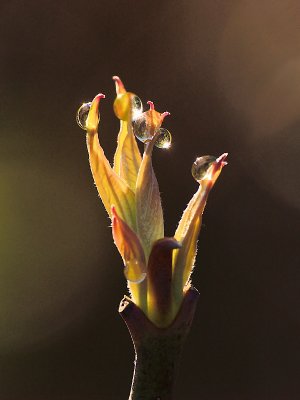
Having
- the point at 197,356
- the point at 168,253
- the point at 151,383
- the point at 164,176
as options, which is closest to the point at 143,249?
the point at 168,253

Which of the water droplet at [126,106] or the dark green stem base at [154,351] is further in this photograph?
the water droplet at [126,106]

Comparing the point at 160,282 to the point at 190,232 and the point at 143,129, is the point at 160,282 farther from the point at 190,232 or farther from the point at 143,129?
the point at 143,129

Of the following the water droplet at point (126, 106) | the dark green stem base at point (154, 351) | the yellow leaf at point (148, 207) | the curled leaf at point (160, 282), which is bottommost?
the dark green stem base at point (154, 351)

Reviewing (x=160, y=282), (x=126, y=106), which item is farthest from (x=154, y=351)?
(x=126, y=106)

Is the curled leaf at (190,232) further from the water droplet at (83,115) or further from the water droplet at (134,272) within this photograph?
the water droplet at (83,115)

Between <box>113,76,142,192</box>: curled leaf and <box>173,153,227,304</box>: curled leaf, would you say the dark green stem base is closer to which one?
<box>173,153,227,304</box>: curled leaf

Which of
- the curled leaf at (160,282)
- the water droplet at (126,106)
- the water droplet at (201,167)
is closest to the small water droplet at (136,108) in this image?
the water droplet at (126,106)
